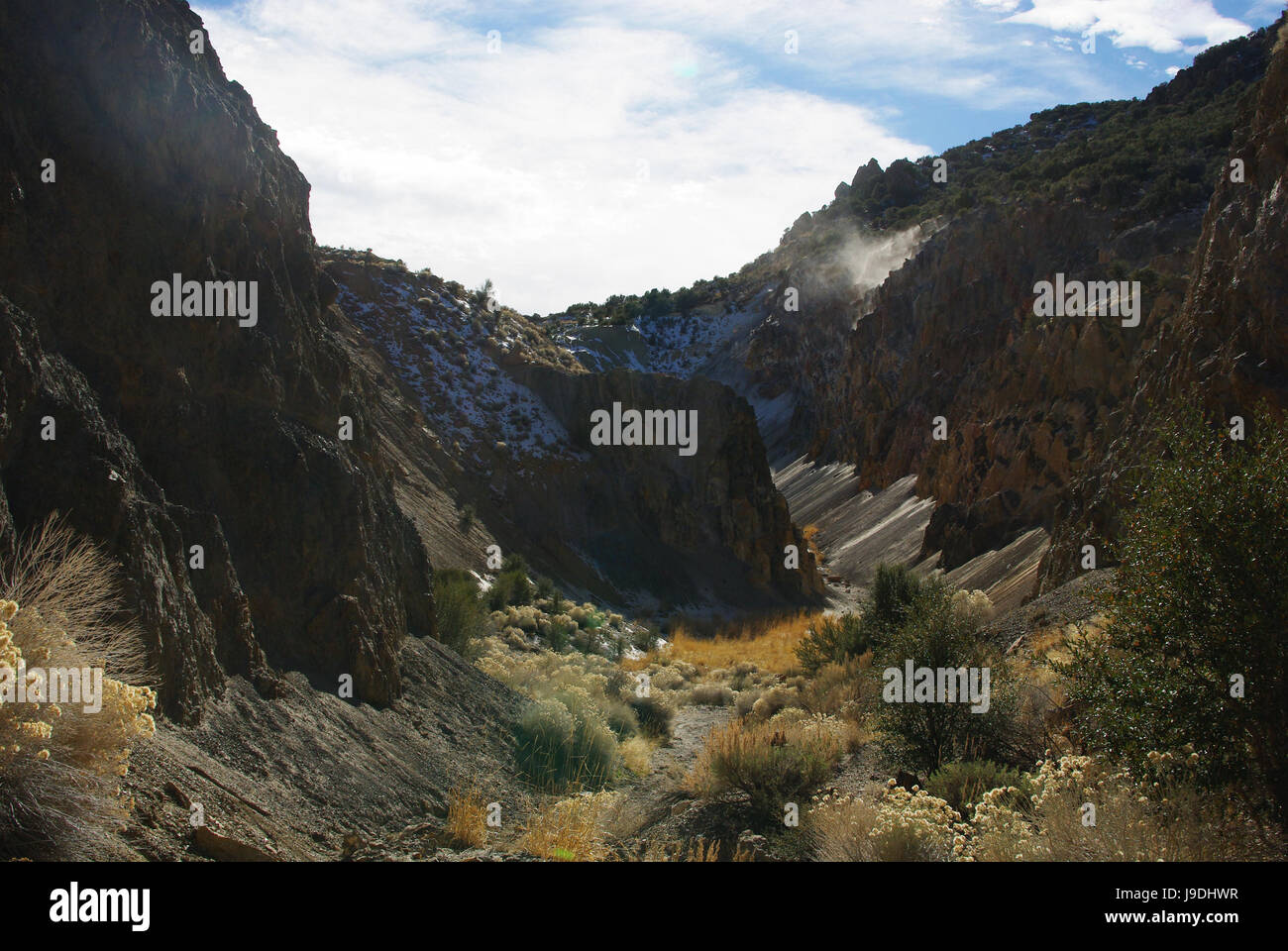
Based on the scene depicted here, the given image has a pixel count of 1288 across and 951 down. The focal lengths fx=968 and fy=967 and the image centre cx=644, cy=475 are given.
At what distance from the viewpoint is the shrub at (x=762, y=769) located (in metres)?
14.2

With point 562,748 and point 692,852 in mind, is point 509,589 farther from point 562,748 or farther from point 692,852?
point 692,852

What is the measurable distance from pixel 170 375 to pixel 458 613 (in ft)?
36.9

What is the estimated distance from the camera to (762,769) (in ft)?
47.9

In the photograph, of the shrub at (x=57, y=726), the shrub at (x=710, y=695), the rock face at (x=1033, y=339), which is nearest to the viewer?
the shrub at (x=57, y=726)

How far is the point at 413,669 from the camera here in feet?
53.3

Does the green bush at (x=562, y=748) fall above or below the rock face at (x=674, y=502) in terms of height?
below

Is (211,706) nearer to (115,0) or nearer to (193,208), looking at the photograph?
(193,208)

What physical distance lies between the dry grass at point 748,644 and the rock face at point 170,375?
1682 centimetres

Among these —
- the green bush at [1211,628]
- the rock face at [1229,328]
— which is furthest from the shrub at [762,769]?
the rock face at [1229,328]

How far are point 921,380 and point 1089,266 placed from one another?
2020 centimetres

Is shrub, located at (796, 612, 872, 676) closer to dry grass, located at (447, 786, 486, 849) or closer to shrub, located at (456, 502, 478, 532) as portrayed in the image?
shrub, located at (456, 502, 478, 532)

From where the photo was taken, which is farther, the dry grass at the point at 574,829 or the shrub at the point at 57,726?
the dry grass at the point at 574,829

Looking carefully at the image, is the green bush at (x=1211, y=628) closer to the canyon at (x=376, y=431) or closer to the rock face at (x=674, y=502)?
the canyon at (x=376, y=431)

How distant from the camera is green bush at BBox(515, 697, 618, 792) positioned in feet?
51.1
